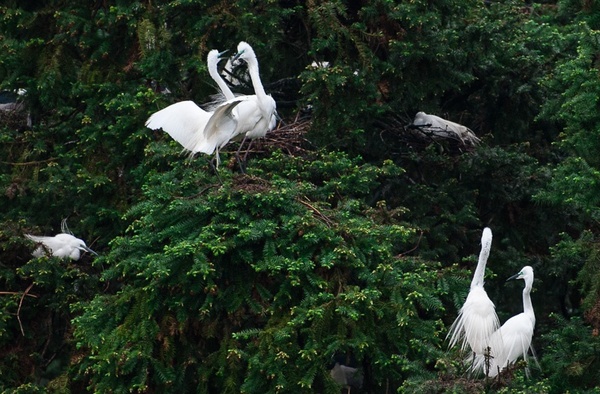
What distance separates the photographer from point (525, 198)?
983 centimetres

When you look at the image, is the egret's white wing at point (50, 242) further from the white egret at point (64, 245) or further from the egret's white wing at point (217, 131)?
the egret's white wing at point (217, 131)

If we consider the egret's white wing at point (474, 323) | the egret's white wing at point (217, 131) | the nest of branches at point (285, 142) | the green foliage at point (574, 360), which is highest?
the egret's white wing at point (217, 131)

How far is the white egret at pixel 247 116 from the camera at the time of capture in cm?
829

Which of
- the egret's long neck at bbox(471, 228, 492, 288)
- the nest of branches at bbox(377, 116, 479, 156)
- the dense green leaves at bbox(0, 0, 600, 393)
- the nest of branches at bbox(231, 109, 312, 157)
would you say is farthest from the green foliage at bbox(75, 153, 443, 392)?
the nest of branches at bbox(377, 116, 479, 156)

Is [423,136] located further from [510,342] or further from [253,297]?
[253,297]

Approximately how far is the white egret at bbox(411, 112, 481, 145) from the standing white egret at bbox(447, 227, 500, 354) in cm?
203

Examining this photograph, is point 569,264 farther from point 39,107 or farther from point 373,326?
point 39,107

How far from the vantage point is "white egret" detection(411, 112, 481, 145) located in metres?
9.87

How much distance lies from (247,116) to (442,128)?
1953 mm

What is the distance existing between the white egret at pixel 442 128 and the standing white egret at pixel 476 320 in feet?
6.65

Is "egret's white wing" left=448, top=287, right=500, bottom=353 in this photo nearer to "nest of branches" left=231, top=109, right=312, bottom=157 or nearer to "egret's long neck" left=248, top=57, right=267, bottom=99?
"nest of branches" left=231, top=109, right=312, bottom=157

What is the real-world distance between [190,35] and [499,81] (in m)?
2.40

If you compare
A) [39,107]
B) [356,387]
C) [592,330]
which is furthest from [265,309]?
[39,107]

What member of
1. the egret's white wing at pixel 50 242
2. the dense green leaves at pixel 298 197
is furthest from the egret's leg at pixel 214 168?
the egret's white wing at pixel 50 242
